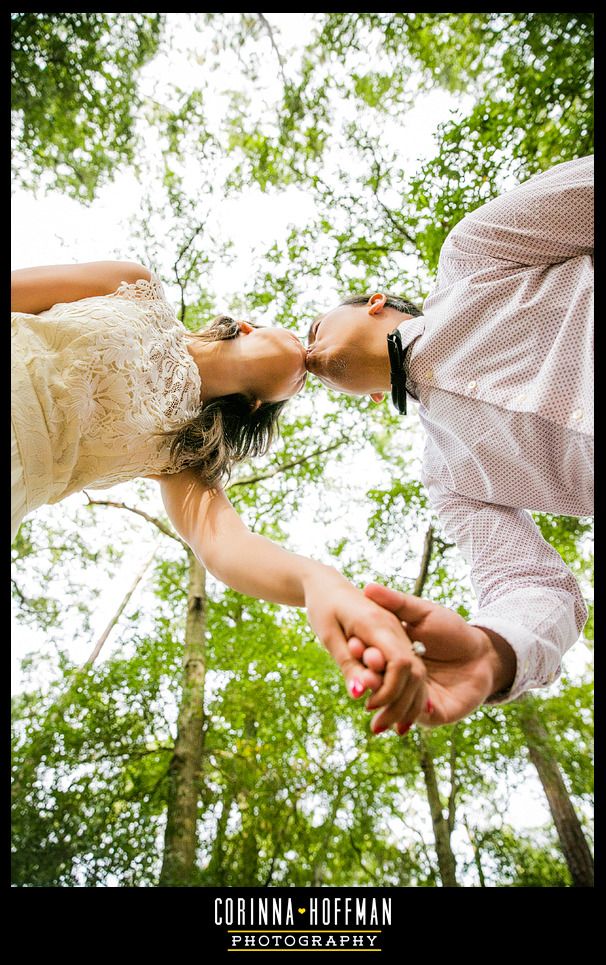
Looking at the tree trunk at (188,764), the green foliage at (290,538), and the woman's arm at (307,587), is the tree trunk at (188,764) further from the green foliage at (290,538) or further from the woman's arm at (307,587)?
the woman's arm at (307,587)

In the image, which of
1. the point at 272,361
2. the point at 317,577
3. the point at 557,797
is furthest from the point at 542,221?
the point at 557,797

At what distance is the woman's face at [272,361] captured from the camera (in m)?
2.58

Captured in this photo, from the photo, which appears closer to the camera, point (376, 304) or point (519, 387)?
point (519, 387)

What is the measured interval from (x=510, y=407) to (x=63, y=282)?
164 centimetres

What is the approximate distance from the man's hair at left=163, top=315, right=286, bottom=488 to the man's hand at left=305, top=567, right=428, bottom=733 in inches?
40.1

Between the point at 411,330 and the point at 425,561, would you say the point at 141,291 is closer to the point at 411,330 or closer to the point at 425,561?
the point at 411,330

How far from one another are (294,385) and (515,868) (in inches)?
247

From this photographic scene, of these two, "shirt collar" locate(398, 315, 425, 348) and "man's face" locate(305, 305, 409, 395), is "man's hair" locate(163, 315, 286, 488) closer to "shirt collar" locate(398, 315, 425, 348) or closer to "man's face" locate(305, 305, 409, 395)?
"man's face" locate(305, 305, 409, 395)

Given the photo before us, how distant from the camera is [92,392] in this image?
6.72 feet

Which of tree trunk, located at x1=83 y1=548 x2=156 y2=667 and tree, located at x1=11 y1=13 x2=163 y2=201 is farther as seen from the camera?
tree trunk, located at x1=83 y1=548 x2=156 y2=667

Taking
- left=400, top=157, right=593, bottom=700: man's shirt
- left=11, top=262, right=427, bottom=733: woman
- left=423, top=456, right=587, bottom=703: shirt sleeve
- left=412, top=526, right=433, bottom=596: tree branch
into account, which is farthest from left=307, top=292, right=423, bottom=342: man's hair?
left=412, top=526, right=433, bottom=596: tree branch

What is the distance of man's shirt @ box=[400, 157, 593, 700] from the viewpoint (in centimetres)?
178

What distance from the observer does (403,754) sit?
6.27 meters
